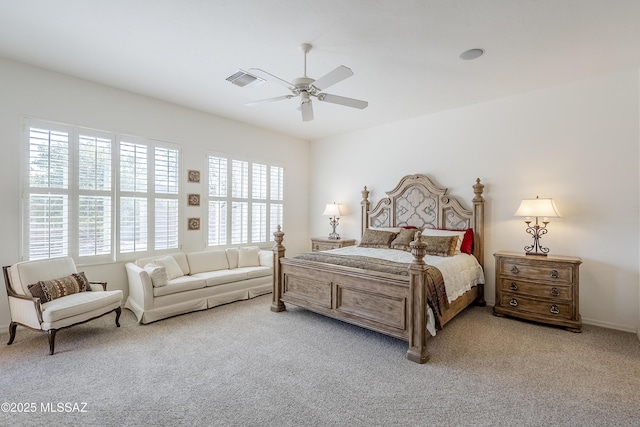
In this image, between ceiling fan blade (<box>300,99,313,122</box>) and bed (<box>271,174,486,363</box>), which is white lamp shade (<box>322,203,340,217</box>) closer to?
bed (<box>271,174,486,363</box>)

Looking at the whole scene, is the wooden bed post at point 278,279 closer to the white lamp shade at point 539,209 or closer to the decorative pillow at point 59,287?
the decorative pillow at point 59,287

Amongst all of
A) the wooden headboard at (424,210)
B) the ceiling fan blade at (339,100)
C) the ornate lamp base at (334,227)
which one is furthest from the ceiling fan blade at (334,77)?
the ornate lamp base at (334,227)

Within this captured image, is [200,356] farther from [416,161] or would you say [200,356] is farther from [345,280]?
[416,161]

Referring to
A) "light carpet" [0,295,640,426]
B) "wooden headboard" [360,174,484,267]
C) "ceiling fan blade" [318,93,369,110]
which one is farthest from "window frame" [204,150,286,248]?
"ceiling fan blade" [318,93,369,110]

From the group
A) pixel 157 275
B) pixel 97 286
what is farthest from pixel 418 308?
pixel 97 286

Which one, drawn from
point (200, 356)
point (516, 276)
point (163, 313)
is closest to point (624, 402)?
point (516, 276)

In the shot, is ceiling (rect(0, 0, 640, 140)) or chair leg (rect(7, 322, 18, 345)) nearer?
ceiling (rect(0, 0, 640, 140))

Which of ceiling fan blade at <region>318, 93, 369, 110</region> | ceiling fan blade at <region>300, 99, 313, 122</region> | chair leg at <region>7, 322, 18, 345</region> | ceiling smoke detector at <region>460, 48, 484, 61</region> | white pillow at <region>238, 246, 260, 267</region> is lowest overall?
chair leg at <region>7, 322, 18, 345</region>

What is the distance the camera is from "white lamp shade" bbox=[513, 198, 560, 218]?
3.67 m

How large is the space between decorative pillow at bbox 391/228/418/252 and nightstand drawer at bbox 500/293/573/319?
139 centimetres

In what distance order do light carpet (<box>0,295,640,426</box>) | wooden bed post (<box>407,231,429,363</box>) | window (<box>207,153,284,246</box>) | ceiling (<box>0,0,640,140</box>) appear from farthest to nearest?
1. window (<box>207,153,284,246</box>)
2. wooden bed post (<box>407,231,429,363</box>)
3. ceiling (<box>0,0,640,140</box>)
4. light carpet (<box>0,295,640,426</box>)

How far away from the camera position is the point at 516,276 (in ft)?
12.6

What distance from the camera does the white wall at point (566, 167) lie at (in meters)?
3.57

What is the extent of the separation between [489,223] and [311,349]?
322 centimetres
